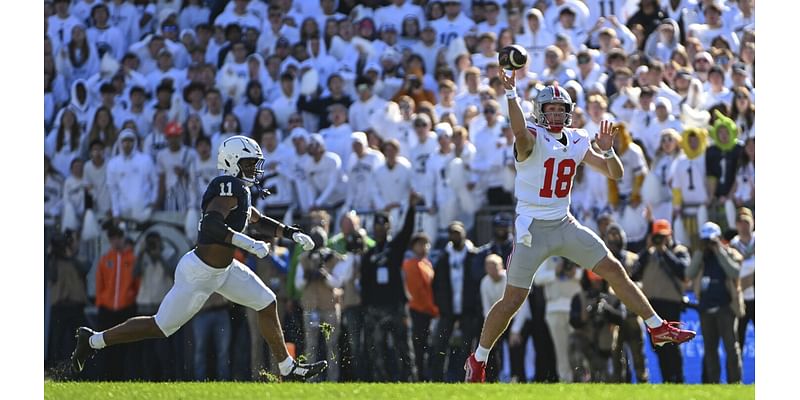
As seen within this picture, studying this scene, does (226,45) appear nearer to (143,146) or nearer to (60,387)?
(143,146)

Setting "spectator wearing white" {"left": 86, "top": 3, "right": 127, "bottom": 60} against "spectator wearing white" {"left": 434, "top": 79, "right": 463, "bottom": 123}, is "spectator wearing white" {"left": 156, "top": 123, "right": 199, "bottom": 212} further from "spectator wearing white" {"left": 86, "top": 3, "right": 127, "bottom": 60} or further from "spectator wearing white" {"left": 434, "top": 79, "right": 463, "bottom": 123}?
"spectator wearing white" {"left": 434, "top": 79, "right": 463, "bottom": 123}

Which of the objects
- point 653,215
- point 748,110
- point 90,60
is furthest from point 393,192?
point 90,60

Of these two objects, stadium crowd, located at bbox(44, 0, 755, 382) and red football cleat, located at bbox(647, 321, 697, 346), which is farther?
stadium crowd, located at bbox(44, 0, 755, 382)

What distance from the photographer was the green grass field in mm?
8656

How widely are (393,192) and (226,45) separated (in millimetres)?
2662

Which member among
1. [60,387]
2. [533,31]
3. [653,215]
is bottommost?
[60,387]

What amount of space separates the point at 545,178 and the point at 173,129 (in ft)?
17.1

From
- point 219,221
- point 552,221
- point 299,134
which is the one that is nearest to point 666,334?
point 552,221

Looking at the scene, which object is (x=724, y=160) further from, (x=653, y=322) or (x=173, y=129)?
(x=173, y=129)

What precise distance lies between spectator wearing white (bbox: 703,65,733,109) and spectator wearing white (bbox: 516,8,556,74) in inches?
54.5

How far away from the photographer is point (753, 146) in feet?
38.1

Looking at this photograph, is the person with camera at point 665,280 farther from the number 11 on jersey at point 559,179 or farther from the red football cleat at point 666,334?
the number 11 on jersey at point 559,179

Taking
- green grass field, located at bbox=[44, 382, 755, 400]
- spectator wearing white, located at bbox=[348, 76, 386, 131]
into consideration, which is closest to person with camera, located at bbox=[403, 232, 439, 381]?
spectator wearing white, located at bbox=[348, 76, 386, 131]

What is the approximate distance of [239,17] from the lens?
14.2 metres
